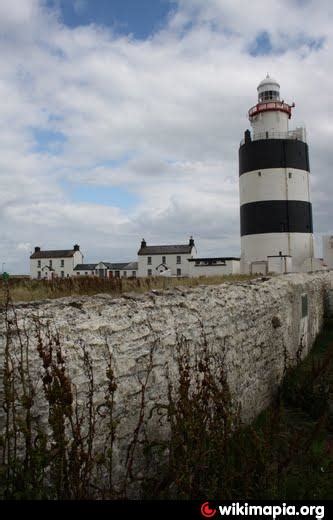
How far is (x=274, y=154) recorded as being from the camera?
75.6 ft

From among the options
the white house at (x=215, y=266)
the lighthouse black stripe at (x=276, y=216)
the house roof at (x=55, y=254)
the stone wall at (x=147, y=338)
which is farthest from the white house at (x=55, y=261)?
the stone wall at (x=147, y=338)

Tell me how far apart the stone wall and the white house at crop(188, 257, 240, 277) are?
25112 mm

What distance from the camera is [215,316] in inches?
197

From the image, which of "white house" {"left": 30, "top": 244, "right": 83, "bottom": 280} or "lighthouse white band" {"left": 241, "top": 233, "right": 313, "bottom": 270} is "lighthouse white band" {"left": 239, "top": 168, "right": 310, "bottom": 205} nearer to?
"lighthouse white band" {"left": 241, "top": 233, "right": 313, "bottom": 270}

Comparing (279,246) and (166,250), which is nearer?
(279,246)

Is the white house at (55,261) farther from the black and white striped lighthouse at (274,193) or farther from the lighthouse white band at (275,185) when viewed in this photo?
the lighthouse white band at (275,185)

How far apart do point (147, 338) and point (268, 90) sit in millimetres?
23707

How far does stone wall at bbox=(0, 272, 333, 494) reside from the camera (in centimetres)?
312

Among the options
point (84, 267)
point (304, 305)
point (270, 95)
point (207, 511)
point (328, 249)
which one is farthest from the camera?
point (84, 267)

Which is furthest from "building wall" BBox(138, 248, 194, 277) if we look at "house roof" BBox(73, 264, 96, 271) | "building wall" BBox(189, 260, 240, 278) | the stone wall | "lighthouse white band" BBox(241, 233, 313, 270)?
the stone wall

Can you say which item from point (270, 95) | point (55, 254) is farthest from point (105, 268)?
point (270, 95)

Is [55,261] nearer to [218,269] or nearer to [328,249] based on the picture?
[218,269]

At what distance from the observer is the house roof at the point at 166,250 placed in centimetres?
4938

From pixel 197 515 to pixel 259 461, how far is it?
2.82 feet
